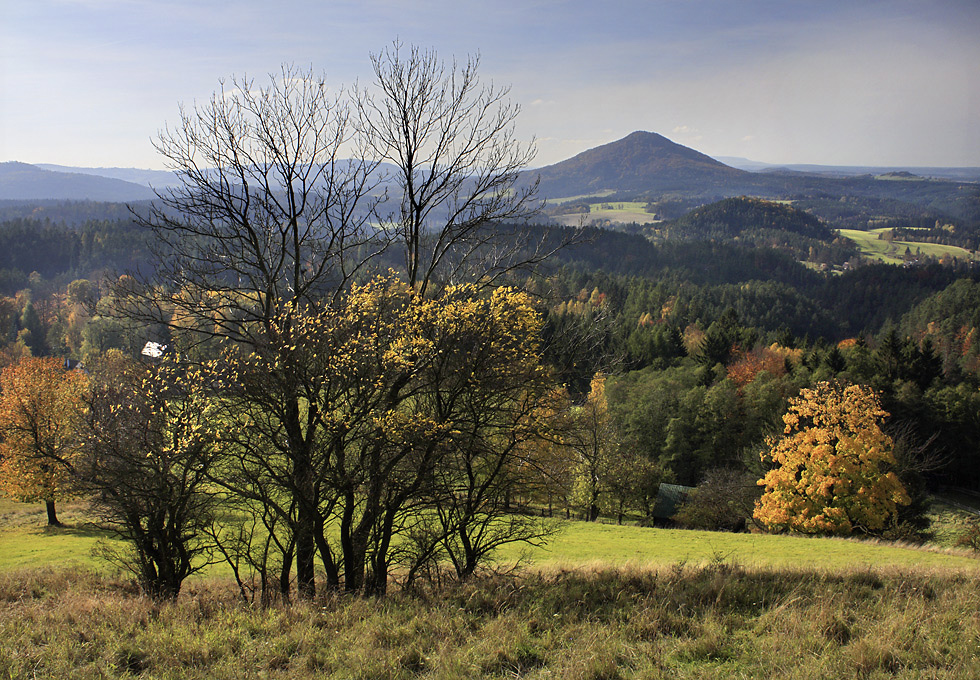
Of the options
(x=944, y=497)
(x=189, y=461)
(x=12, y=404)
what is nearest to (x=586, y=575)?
(x=189, y=461)

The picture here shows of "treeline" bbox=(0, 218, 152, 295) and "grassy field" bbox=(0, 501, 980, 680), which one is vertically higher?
"treeline" bbox=(0, 218, 152, 295)

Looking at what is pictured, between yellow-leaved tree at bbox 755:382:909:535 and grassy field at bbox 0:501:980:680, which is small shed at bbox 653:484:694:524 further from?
grassy field at bbox 0:501:980:680

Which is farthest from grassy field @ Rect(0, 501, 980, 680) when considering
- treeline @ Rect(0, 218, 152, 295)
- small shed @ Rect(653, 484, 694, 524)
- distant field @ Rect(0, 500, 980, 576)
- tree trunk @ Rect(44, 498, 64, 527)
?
treeline @ Rect(0, 218, 152, 295)

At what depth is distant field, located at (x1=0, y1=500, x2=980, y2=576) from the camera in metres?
17.4

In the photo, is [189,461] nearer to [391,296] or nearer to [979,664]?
[391,296]

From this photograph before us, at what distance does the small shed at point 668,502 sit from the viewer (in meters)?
36.1

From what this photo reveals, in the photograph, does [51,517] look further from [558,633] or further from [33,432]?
[558,633]

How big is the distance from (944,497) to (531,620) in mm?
46050

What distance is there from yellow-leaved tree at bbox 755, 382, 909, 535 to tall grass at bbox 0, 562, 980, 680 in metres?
16.3

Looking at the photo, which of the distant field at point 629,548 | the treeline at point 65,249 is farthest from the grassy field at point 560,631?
the treeline at point 65,249

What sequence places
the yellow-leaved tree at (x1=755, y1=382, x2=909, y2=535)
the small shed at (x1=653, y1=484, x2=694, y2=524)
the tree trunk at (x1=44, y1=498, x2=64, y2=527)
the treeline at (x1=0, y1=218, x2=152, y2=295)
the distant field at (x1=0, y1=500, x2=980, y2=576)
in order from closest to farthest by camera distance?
the distant field at (x1=0, y1=500, x2=980, y2=576) → the yellow-leaved tree at (x1=755, y1=382, x2=909, y2=535) → the tree trunk at (x1=44, y1=498, x2=64, y2=527) → the small shed at (x1=653, y1=484, x2=694, y2=524) → the treeline at (x1=0, y1=218, x2=152, y2=295)

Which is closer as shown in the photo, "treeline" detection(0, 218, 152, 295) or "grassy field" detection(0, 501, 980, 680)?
"grassy field" detection(0, 501, 980, 680)

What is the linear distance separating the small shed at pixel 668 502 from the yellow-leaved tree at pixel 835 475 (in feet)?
34.9

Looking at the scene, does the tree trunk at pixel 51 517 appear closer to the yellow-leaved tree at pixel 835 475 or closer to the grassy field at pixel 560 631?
the grassy field at pixel 560 631
